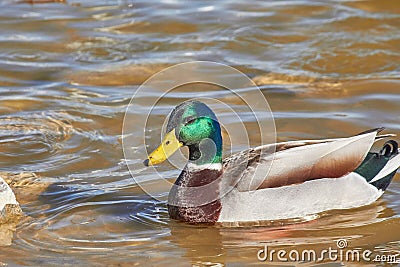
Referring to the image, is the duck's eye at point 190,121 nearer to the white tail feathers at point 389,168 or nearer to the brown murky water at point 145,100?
the brown murky water at point 145,100

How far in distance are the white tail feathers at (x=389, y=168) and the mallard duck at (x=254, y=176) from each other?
17cm

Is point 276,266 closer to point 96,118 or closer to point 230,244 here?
point 230,244

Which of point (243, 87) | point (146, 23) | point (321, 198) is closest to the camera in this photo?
point (321, 198)

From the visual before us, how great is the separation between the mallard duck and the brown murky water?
0.12 metres

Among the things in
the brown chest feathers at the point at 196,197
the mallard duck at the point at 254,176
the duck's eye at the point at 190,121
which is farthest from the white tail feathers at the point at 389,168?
the duck's eye at the point at 190,121

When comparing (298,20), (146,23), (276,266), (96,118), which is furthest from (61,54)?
(276,266)

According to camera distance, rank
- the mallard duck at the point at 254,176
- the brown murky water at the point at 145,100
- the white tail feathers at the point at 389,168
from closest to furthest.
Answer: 1. the brown murky water at the point at 145,100
2. the mallard duck at the point at 254,176
3. the white tail feathers at the point at 389,168

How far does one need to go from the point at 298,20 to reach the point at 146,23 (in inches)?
78.7

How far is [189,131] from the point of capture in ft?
19.4

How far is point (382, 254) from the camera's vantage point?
5559 mm

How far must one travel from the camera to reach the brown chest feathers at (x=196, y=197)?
603 cm

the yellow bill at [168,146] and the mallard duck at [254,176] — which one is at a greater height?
the yellow bill at [168,146]

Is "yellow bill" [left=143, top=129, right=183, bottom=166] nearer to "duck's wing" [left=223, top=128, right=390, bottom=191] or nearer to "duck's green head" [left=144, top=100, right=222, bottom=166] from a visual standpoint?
"duck's green head" [left=144, top=100, right=222, bottom=166]

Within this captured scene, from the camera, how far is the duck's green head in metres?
5.90
